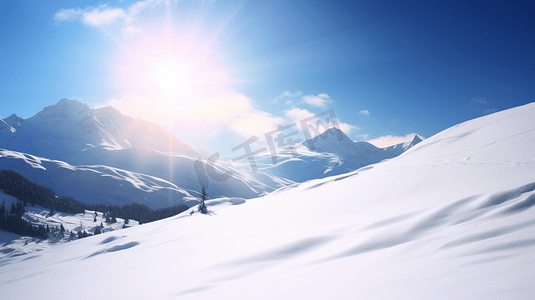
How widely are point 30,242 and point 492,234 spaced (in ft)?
208

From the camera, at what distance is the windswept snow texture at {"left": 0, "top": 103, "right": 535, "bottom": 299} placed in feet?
9.86

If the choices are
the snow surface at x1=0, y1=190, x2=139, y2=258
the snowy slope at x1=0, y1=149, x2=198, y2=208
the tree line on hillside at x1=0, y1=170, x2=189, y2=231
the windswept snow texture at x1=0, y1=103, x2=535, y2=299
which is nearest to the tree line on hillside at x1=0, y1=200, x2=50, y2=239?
the snow surface at x1=0, y1=190, x2=139, y2=258

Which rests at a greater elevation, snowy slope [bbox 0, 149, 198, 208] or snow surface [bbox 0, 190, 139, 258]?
snowy slope [bbox 0, 149, 198, 208]

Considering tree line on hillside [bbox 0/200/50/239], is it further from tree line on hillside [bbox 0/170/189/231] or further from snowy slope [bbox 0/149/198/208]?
snowy slope [bbox 0/149/198/208]

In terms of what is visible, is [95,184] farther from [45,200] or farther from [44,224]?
[44,224]

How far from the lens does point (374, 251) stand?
4418 mm

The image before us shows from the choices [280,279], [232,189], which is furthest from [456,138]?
[232,189]

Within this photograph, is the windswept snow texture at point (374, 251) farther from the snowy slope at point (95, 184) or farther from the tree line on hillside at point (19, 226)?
the snowy slope at point (95, 184)

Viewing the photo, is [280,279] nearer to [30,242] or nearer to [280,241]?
[280,241]

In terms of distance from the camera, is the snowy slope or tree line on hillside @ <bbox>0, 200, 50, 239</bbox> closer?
tree line on hillside @ <bbox>0, 200, 50, 239</bbox>

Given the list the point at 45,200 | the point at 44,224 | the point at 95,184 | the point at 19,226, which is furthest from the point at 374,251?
the point at 95,184

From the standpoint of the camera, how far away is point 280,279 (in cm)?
421

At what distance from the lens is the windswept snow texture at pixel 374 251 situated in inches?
118

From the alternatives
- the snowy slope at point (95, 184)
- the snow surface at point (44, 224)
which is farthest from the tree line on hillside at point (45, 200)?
the snowy slope at point (95, 184)
